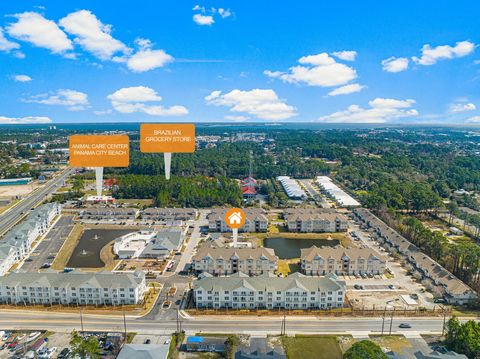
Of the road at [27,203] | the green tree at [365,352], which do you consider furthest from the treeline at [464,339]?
the road at [27,203]

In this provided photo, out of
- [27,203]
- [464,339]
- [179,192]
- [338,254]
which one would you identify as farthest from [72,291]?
[27,203]

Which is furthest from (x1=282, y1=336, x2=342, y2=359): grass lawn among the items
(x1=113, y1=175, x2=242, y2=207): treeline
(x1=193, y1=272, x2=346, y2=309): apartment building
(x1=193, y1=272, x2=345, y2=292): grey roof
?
(x1=113, y1=175, x2=242, y2=207): treeline

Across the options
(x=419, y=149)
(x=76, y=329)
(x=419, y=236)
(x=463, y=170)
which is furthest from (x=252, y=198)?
(x=419, y=149)

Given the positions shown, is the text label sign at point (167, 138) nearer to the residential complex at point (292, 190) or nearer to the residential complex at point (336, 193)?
the residential complex at point (336, 193)

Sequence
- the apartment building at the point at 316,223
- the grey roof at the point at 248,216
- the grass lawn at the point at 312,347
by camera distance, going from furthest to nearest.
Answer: the apartment building at the point at 316,223, the grey roof at the point at 248,216, the grass lawn at the point at 312,347

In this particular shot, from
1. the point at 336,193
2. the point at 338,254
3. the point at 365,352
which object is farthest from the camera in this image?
the point at 336,193

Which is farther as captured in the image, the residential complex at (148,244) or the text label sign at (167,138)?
the residential complex at (148,244)

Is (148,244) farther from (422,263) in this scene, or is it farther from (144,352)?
(422,263)
